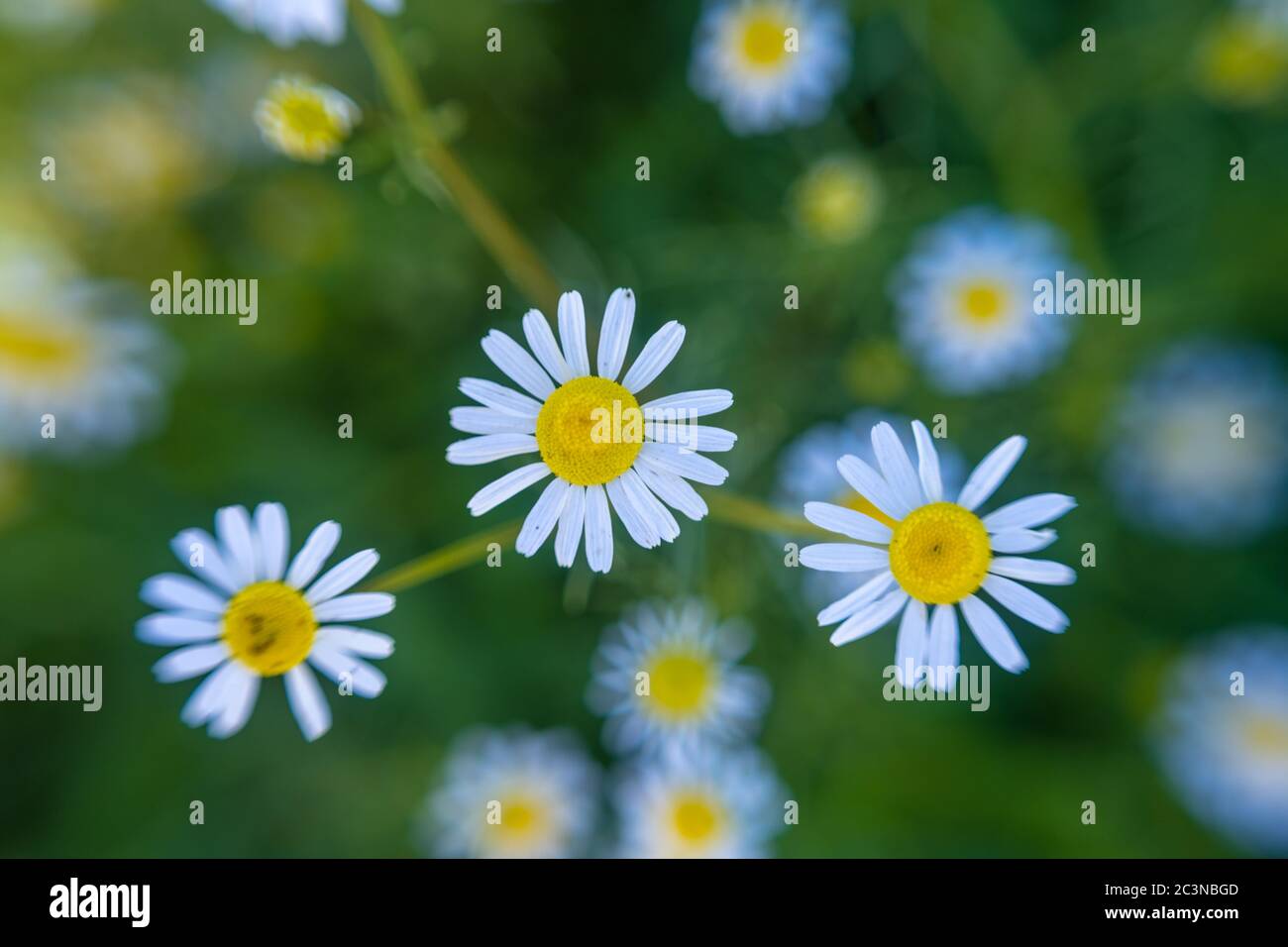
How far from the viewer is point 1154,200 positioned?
409cm

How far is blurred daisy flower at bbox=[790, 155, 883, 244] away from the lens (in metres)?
3.45

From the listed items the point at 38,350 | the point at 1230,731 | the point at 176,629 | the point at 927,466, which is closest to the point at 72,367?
the point at 38,350

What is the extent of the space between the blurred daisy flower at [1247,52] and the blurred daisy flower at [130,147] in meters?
4.21

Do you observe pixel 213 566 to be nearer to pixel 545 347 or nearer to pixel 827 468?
pixel 545 347

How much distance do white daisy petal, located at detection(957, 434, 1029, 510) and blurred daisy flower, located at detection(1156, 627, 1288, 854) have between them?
119 inches

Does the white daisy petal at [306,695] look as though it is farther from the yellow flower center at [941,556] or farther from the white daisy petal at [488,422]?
the yellow flower center at [941,556]

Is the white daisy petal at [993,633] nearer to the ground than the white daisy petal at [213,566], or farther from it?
nearer to the ground

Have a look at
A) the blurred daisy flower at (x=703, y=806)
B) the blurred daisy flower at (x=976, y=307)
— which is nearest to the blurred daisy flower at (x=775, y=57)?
the blurred daisy flower at (x=976, y=307)

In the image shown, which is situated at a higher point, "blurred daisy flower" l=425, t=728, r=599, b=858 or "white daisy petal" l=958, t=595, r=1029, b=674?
"white daisy petal" l=958, t=595, r=1029, b=674

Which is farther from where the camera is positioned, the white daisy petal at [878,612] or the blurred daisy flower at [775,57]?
the blurred daisy flower at [775,57]

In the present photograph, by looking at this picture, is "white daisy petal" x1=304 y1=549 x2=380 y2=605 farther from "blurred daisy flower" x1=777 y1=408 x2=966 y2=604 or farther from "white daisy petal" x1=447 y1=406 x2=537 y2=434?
"blurred daisy flower" x1=777 y1=408 x2=966 y2=604

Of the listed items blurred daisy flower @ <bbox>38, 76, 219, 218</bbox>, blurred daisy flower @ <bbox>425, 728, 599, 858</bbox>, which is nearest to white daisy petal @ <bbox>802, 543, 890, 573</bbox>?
blurred daisy flower @ <bbox>425, 728, 599, 858</bbox>

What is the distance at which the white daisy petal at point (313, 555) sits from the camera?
1969 millimetres
